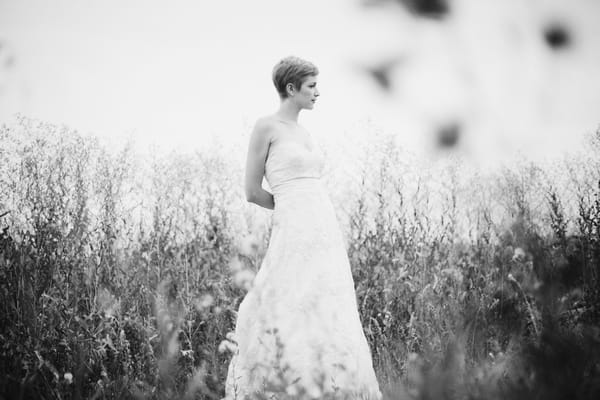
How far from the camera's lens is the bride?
2.13 metres

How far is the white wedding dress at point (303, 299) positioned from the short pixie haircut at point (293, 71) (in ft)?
1.18

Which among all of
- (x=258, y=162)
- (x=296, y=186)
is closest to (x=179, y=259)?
(x=258, y=162)

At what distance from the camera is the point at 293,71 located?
8.07 feet

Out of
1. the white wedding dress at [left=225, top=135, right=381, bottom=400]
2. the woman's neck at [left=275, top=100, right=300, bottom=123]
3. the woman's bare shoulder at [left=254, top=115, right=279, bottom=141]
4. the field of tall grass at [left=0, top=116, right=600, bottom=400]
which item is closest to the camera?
the white wedding dress at [left=225, top=135, right=381, bottom=400]

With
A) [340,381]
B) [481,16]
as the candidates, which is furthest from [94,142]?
[481,16]

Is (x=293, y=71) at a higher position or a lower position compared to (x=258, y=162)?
higher

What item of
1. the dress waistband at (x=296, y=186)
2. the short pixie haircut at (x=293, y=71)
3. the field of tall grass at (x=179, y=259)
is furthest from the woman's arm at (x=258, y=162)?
the field of tall grass at (x=179, y=259)

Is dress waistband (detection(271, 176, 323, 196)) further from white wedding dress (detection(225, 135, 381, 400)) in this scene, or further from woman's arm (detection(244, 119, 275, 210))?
woman's arm (detection(244, 119, 275, 210))

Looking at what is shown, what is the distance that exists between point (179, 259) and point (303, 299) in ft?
5.24

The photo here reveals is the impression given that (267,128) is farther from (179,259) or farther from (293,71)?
(179,259)

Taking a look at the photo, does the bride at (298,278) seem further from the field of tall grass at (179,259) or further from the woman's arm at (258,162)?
the field of tall grass at (179,259)

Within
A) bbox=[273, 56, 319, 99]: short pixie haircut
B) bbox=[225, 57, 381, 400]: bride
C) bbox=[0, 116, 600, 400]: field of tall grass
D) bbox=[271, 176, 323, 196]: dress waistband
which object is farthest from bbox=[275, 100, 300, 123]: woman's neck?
bbox=[0, 116, 600, 400]: field of tall grass

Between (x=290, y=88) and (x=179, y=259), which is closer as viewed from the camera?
(x=290, y=88)

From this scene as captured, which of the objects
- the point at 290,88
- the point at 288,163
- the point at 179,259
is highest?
the point at 290,88
